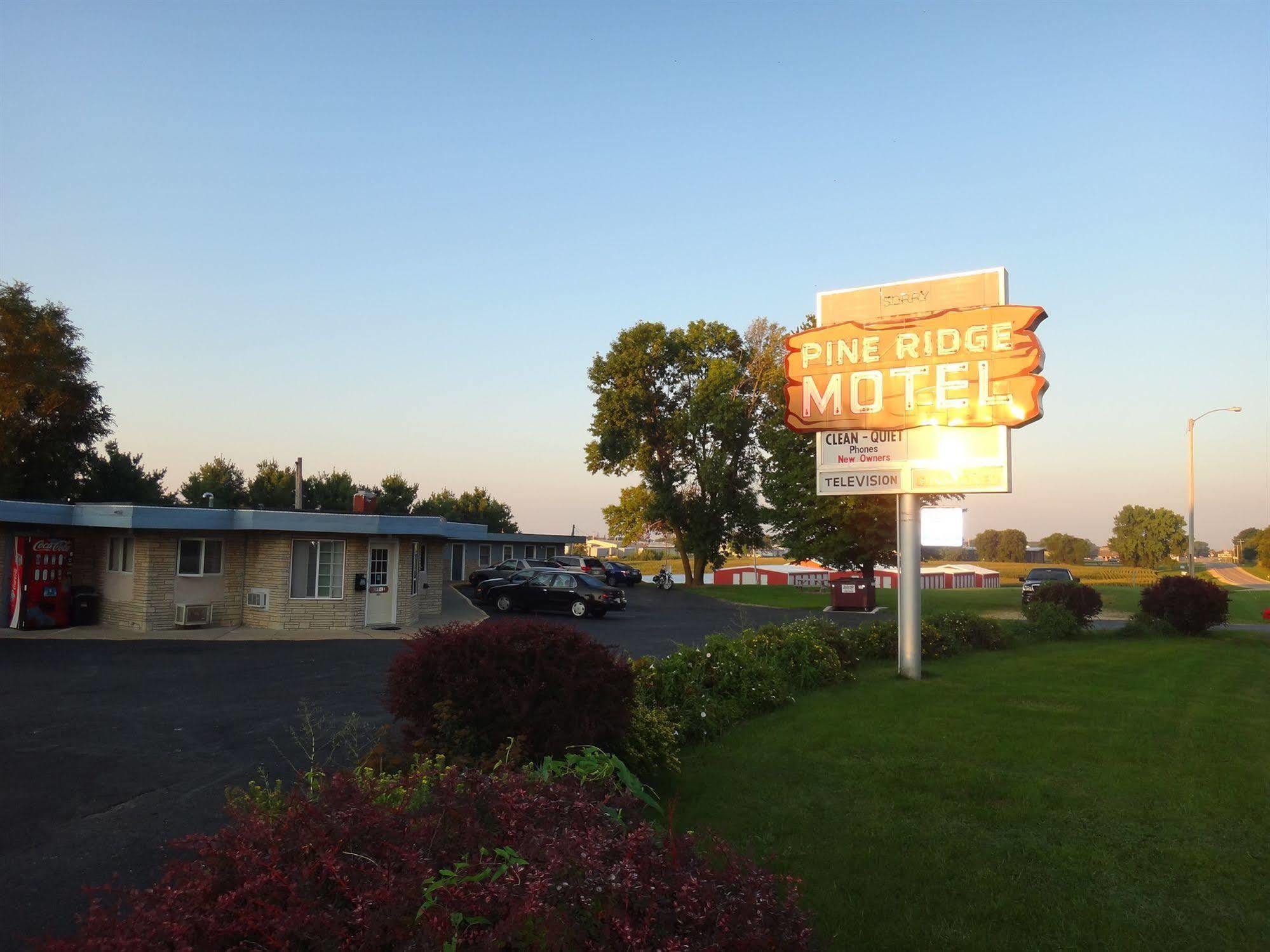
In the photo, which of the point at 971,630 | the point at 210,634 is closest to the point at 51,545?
the point at 210,634

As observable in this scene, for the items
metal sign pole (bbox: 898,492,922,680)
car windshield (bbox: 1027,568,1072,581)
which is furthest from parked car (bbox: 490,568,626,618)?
car windshield (bbox: 1027,568,1072,581)

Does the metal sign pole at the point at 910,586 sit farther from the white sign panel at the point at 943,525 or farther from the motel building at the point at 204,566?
the motel building at the point at 204,566

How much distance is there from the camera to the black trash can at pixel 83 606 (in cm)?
2159

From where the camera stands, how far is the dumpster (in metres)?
31.6

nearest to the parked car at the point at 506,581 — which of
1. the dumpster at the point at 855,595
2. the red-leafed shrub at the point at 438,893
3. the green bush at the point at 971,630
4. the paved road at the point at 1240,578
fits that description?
the dumpster at the point at 855,595

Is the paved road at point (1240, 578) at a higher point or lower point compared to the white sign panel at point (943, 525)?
lower

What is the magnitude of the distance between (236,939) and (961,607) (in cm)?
3027

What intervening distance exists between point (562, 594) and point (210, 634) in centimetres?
1144

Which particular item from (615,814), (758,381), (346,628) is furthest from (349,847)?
(758,381)

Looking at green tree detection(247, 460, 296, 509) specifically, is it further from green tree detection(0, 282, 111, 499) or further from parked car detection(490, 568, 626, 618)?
parked car detection(490, 568, 626, 618)

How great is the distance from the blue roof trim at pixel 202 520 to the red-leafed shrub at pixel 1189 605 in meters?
19.2

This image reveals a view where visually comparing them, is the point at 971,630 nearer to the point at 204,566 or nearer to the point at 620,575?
the point at 204,566

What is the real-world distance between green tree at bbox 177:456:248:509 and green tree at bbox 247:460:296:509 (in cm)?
69

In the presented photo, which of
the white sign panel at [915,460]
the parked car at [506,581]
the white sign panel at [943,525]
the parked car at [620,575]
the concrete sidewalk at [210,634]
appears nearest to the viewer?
the white sign panel at [915,460]
